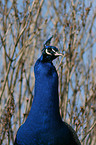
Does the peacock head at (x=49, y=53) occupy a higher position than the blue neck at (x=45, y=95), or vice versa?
the peacock head at (x=49, y=53)

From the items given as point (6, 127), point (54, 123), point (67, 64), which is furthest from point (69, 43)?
point (54, 123)

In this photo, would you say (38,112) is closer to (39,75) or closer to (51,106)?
(51,106)

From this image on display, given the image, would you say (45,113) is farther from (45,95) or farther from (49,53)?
(49,53)

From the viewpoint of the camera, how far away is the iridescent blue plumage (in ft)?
6.41

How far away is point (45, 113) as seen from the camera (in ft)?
6.45

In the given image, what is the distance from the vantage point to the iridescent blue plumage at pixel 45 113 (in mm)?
1953

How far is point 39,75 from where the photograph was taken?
200 cm

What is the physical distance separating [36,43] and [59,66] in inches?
Result: 23.5

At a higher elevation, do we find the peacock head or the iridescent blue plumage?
the peacock head

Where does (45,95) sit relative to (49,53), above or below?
below

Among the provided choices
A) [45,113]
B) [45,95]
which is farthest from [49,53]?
[45,113]

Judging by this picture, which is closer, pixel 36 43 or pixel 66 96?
pixel 66 96

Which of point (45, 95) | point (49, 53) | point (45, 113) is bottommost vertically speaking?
point (45, 113)

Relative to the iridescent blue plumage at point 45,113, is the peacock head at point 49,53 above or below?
above
